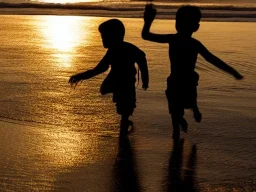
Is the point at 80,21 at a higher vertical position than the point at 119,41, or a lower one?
lower

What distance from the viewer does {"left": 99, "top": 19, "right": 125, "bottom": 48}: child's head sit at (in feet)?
21.5

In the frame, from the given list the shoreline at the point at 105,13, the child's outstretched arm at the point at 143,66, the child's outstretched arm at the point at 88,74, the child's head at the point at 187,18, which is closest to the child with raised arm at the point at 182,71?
the child's head at the point at 187,18

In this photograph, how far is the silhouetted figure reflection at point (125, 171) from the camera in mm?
5086

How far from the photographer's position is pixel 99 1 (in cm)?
2945

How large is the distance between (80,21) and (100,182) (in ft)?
52.2

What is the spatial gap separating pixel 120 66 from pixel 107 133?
66 centimetres

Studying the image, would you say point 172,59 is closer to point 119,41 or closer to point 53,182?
point 119,41

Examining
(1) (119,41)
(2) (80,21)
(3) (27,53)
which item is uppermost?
(1) (119,41)

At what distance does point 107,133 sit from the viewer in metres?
6.74

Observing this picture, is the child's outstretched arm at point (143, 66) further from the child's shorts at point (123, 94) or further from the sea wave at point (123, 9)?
the sea wave at point (123, 9)

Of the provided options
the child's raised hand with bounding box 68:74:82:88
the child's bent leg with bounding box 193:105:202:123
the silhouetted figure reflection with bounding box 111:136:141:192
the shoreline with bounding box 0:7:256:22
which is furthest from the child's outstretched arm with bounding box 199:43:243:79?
the shoreline with bounding box 0:7:256:22

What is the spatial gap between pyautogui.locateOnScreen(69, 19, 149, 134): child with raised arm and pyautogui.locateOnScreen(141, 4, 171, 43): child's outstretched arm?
0.24m

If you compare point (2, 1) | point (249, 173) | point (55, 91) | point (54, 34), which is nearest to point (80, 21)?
point (54, 34)

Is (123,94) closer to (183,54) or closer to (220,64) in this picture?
(183,54)
